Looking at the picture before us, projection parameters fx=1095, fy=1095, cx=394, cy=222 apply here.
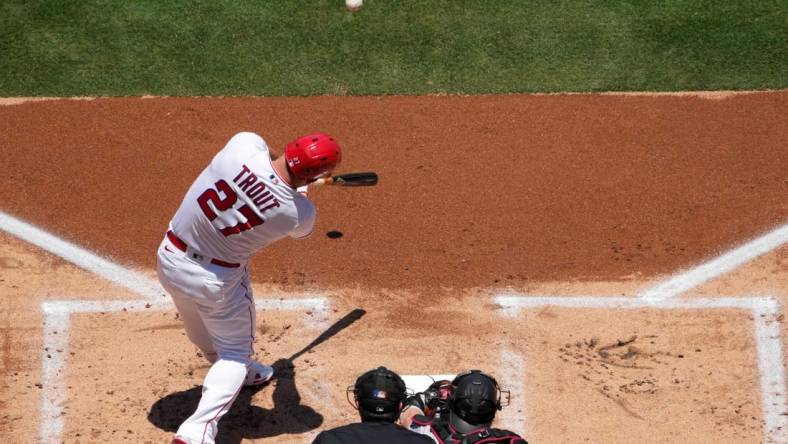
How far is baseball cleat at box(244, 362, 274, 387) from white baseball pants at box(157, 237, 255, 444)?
1.21 ft

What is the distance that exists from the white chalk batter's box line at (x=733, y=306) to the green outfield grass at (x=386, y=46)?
8.34ft

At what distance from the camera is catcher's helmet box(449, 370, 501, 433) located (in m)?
5.14

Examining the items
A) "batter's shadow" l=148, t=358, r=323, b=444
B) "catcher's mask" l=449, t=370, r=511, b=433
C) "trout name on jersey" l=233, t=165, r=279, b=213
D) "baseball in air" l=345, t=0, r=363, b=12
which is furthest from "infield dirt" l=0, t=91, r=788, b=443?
"catcher's mask" l=449, t=370, r=511, b=433

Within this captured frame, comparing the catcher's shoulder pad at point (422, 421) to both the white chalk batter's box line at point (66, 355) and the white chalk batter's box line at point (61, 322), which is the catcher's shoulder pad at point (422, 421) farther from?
the white chalk batter's box line at point (61, 322)

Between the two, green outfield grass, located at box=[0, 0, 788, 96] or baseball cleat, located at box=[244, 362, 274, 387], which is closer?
baseball cleat, located at box=[244, 362, 274, 387]

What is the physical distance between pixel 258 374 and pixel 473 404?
7.79 feet

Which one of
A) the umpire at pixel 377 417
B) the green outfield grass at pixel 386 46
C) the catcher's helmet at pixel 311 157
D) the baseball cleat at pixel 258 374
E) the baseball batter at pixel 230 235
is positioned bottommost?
the umpire at pixel 377 417

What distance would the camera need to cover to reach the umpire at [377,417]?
4805 mm

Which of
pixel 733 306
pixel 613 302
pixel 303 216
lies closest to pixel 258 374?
pixel 303 216

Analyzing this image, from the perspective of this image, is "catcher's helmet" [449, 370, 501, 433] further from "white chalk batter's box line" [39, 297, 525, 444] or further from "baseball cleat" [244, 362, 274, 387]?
"baseball cleat" [244, 362, 274, 387]

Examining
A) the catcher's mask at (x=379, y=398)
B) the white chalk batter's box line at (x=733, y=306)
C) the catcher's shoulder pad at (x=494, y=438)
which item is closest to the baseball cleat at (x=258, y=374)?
the white chalk batter's box line at (x=733, y=306)

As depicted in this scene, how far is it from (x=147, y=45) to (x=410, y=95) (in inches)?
98.9

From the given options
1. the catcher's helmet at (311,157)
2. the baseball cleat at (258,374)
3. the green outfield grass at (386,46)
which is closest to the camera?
the catcher's helmet at (311,157)

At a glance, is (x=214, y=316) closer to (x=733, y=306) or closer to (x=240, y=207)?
(x=240, y=207)
